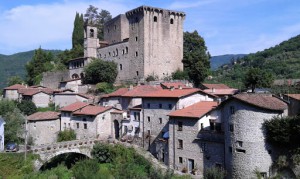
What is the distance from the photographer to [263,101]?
2797 cm

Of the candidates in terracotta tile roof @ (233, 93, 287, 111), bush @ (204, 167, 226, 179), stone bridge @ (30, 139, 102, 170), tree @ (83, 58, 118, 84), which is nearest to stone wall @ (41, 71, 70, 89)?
tree @ (83, 58, 118, 84)

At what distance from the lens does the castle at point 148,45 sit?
58.0 metres

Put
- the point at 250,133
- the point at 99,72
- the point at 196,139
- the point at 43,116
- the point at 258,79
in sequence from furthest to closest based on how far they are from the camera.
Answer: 1. the point at 99,72
2. the point at 43,116
3. the point at 258,79
4. the point at 196,139
5. the point at 250,133

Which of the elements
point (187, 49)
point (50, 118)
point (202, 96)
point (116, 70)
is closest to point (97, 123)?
point (50, 118)

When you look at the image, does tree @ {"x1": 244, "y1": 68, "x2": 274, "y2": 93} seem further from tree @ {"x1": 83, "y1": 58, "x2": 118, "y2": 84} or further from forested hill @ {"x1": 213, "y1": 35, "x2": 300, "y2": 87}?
forested hill @ {"x1": 213, "y1": 35, "x2": 300, "y2": 87}

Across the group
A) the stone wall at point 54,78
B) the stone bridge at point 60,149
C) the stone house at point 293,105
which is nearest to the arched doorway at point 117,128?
the stone bridge at point 60,149

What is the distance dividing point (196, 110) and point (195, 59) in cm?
2687

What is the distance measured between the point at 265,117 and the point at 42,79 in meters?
54.5

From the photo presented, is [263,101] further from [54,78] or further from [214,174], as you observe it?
[54,78]

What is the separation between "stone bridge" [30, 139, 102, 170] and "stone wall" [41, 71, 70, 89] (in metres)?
32.3

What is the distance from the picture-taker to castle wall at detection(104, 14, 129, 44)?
65.2m

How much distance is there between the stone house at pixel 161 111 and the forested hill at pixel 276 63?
3981cm

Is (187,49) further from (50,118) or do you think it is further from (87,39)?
(50,118)

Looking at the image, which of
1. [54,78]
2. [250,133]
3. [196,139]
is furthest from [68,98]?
[250,133]
